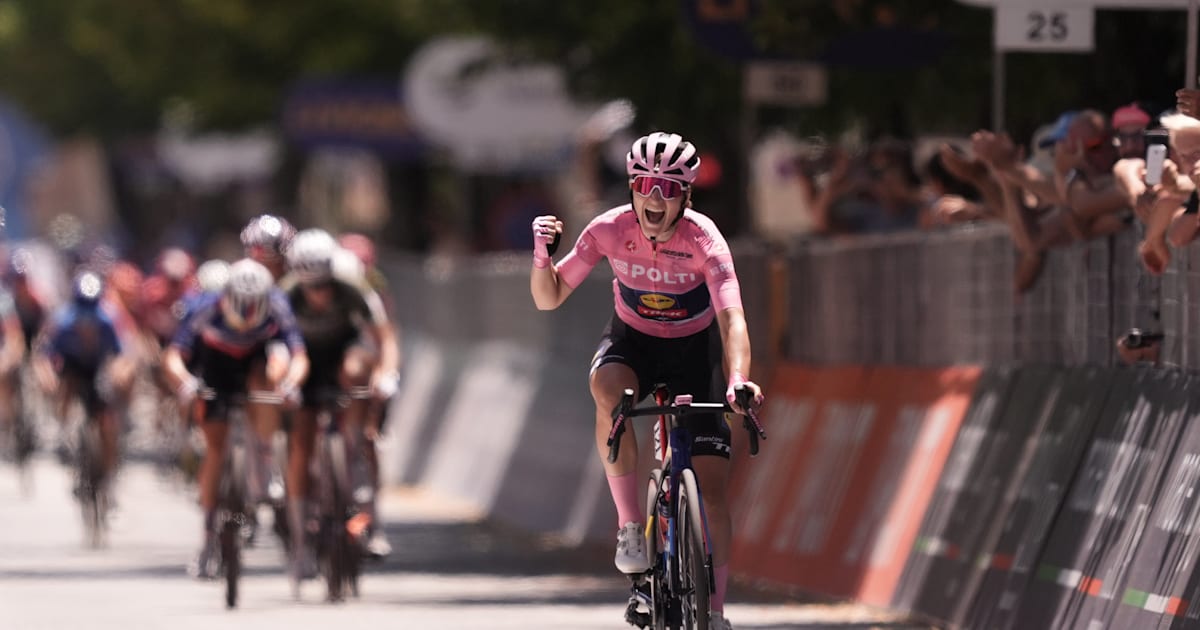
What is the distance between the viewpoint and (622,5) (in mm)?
23219

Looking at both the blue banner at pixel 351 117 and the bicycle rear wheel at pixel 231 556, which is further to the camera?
the blue banner at pixel 351 117

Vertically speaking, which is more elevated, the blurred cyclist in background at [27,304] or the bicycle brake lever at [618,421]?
the bicycle brake lever at [618,421]

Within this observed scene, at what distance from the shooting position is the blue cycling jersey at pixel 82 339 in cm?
2370

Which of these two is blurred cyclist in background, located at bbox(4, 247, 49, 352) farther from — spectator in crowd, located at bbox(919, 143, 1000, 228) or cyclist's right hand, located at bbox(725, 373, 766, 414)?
cyclist's right hand, located at bbox(725, 373, 766, 414)

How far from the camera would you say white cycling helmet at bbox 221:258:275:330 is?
58.1ft

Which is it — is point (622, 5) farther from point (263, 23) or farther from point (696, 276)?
point (263, 23)

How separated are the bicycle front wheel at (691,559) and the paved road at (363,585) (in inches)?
133

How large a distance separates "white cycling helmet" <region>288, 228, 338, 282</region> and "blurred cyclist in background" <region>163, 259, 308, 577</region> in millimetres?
251

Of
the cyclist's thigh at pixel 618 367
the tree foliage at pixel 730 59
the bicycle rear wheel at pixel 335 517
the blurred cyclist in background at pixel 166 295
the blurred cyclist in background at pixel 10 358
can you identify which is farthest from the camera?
the blurred cyclist in background at pixel 10 358

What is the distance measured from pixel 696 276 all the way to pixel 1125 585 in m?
2.01

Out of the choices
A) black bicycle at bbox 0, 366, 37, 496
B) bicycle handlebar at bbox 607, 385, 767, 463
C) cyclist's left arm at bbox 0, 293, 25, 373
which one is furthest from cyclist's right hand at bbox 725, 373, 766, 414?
cyclist's left arm at bbox 0, 293, 25, 373

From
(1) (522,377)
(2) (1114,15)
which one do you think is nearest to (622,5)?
(1) (522,377)

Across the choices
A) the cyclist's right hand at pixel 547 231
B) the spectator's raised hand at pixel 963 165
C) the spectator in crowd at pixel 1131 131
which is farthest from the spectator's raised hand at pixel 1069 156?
the cyclist's right hand at pixel 547 231

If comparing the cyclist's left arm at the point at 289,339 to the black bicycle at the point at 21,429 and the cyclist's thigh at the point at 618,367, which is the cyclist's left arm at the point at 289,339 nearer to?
the cyclist's thigh at the point at 618,367
